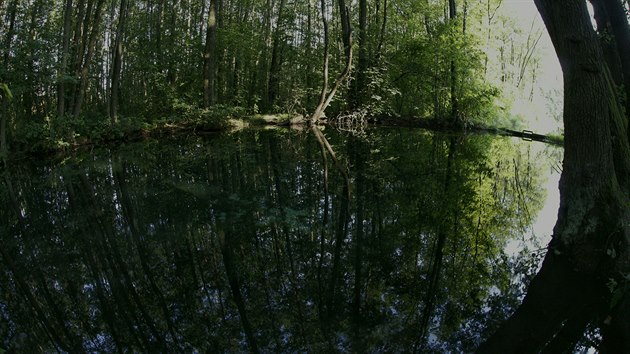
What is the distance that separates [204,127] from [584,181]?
65.5 feet

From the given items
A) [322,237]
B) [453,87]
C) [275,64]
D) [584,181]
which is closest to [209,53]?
[275,64]

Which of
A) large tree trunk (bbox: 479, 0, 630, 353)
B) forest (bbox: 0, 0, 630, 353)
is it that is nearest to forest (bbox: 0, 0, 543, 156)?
forest (bbox: 0, 0, 630, 353)

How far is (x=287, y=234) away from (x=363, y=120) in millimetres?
20521

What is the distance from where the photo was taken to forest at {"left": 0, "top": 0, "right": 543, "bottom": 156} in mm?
19692

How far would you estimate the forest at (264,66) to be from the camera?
64.6 feet

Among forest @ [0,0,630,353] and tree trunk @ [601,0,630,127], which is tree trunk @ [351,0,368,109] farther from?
tree trunk @ [601,0,630,127]

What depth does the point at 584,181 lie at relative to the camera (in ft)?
16.2

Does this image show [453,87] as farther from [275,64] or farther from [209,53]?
[209,53]

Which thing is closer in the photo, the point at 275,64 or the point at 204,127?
the point at 204,127

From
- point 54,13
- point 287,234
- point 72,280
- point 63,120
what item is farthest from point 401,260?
point 54,13

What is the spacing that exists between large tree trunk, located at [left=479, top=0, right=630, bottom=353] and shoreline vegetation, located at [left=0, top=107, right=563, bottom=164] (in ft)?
47.4

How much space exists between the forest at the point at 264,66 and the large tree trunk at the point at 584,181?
16.0 metres

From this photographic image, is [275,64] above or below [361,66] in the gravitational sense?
above

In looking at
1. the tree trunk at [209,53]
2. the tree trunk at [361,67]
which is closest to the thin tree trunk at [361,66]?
the tree trunk at [361,67]
